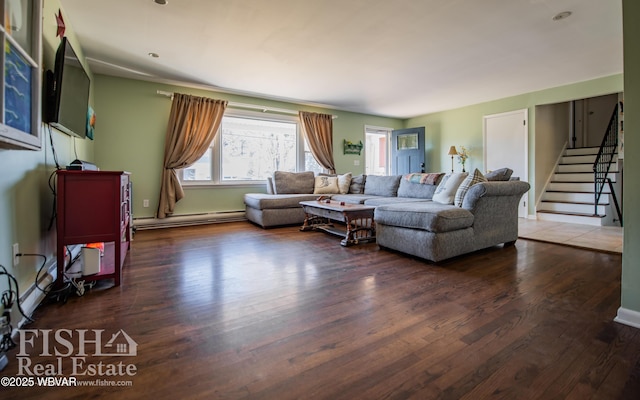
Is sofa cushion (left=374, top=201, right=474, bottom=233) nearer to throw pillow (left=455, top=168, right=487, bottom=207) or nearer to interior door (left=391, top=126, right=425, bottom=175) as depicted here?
throw pillow (left=455, top=168, right=487, bottom=207)

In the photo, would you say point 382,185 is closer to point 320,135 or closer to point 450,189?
point 450,189

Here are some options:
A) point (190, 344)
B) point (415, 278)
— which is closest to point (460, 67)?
point (415, 278)

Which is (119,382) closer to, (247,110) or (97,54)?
(97,54)

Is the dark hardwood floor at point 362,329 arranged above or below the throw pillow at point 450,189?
below

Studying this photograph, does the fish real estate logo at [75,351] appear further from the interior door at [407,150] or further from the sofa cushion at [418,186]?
the interior door at [407,150]

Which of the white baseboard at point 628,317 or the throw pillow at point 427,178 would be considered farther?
the throw pillow at point 427,178

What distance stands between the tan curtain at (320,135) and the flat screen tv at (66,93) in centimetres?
380

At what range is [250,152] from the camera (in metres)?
5.63

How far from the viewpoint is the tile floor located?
3353 mm

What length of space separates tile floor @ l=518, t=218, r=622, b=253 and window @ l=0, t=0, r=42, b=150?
4.71m

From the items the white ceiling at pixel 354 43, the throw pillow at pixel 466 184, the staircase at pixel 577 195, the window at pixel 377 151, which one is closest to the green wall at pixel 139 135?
the white ceiling at pixel 354 43

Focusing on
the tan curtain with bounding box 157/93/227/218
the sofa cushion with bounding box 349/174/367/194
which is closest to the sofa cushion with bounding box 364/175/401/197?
the sofa cushion with bounding box 349/174/367/194

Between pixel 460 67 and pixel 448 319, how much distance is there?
3648 millimetres

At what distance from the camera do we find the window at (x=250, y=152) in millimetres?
5207
